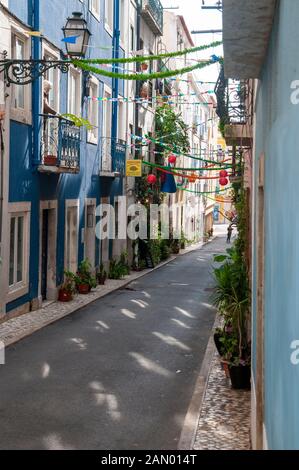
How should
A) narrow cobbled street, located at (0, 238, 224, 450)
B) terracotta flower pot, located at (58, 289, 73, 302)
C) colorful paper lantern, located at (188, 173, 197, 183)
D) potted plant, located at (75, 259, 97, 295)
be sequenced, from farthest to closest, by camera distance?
colorful paper lantern, located at (188, 173, 197, 183), potted plant, located at (75, 259, 97, 295), terracotta flower pot, located at (58, 289, 73, 302), narrow cobbled street, located at (0, 238, 224, 450)

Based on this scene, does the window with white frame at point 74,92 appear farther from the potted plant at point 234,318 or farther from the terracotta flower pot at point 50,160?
the potted plant at point 234,318

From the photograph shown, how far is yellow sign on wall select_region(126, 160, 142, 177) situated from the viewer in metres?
26.6

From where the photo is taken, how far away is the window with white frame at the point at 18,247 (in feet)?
53.2

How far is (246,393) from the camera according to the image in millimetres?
9945

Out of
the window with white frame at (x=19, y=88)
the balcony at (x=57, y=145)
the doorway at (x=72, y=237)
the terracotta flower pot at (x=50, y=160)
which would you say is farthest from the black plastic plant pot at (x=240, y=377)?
the doorway at (x=72, y=237)

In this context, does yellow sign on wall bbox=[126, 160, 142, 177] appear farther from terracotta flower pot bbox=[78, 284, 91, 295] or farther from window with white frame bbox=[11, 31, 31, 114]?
window with white frame bbox=[11, 31, 31, 114]

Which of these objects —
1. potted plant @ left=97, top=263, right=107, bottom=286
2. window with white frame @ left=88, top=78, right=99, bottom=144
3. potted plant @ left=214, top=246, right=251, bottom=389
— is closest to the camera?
potted plant @ left=214, top=246, right=251, bottom=389

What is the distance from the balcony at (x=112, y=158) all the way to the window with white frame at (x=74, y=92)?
345cm

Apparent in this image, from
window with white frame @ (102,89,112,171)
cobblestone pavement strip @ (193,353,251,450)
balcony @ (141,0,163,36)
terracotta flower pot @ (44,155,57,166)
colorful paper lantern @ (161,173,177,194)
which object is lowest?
cobblestone pavement strip @ (193,353,251,450)

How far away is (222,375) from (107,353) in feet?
8.34

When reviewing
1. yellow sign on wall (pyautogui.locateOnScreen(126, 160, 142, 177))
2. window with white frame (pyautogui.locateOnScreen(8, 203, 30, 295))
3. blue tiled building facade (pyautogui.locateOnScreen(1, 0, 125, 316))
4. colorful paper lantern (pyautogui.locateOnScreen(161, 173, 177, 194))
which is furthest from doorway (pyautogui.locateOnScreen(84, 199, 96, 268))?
colorful paper lantern (pyautogui.locateOnScreen(161, 173, 177, 194))

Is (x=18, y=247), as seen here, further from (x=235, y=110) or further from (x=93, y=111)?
(x=93, y=111)

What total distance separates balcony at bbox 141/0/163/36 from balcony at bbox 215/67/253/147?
1896cm

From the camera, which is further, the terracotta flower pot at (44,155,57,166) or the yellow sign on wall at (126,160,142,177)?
the yellow sign on wall at (126,160,142,177)
